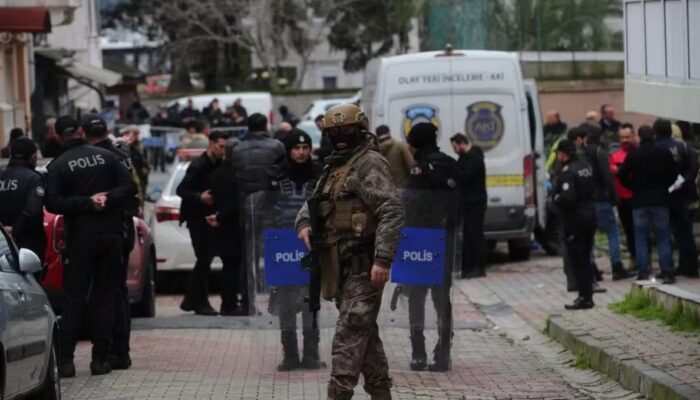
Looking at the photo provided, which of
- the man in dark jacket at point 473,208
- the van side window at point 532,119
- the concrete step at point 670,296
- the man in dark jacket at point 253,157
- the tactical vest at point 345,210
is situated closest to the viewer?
the tactical vest at point 345,210

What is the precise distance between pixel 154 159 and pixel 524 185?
27015 mm

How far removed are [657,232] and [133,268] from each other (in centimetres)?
595

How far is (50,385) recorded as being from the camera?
32.8 feet

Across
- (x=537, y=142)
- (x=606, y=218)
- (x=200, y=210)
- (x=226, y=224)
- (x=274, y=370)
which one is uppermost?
(x=537, y=142)

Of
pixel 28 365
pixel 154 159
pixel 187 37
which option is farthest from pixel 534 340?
pixel 187 37

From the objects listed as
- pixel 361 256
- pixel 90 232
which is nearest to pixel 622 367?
pixel 361 256

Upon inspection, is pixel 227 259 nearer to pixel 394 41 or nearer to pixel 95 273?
pixel 95 273

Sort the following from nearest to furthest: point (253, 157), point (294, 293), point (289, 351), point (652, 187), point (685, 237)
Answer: point (289, 351), point (294, 293), point (253, 157), point (652, 187), point (685, 237)

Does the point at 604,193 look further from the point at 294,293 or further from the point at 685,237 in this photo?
the point at 294,293

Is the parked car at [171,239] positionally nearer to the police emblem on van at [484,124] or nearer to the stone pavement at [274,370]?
the stone pavement at [274,370]

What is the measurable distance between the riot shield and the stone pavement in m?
0.16

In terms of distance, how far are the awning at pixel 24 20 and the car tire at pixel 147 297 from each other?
5699mm

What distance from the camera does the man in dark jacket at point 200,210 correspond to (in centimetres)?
1602

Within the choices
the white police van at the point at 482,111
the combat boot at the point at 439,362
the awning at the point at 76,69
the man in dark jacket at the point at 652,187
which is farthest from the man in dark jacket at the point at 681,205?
the awning at the point at 76,69
